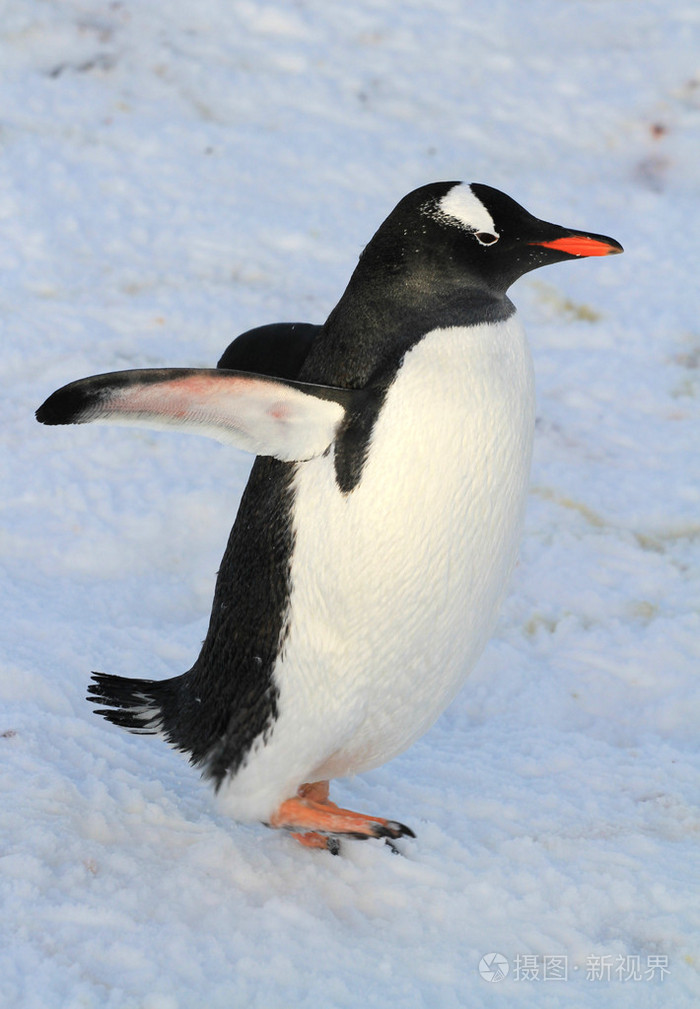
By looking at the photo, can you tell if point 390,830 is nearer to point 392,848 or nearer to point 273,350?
point 392,848

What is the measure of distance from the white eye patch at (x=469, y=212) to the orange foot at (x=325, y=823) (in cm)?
82

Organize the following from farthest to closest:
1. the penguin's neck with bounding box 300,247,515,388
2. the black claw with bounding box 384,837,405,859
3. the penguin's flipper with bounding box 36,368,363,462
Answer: the black claw with bounding box 384,837,405,859 → the penguin's neck with bounding box 300,247,515,388 → the penguin's flipper with bounding box 36,368,363,462

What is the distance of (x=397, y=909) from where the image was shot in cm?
163

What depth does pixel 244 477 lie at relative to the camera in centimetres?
287

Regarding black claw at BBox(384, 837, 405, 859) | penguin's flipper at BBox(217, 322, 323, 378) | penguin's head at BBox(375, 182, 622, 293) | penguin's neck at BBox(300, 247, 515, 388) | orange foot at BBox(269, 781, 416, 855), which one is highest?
penguin's head at BBox(375, 182, 622, 293)

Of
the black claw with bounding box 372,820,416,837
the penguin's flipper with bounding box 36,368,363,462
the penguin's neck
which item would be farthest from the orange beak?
the black claw with bounding box 372,820,416,837

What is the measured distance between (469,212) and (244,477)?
4.49 ft

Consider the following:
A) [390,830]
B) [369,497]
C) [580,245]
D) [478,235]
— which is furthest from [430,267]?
[390,830]

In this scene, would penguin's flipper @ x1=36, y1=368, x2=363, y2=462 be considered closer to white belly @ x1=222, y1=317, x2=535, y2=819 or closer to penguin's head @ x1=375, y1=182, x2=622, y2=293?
white belly @ x1=222, y1=317, x2=535, y2=819

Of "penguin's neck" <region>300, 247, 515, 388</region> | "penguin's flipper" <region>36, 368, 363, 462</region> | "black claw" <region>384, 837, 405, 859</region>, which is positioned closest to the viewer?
"penguin's flipper" <region>36, 368, 363, 462</region>

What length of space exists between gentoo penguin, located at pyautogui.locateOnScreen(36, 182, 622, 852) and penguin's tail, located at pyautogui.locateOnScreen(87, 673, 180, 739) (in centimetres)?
12

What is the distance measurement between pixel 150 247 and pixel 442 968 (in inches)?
98.0

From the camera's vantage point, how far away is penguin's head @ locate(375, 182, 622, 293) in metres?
1.62

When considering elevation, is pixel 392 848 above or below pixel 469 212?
below
